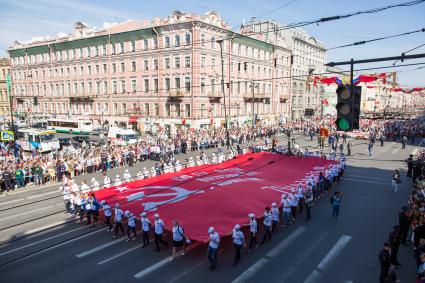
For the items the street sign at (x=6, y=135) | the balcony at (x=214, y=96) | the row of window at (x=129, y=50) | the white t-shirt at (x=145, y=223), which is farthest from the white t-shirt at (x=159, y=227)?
the balcony at (x=214, y=96)

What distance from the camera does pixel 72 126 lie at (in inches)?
1999

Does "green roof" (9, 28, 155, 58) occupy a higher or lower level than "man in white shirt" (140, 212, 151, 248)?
higher

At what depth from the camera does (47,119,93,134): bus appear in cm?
4925

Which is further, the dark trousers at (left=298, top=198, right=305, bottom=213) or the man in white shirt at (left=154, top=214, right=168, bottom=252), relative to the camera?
the dark trousers at (left=298, top=198, right=305, bottom=213)

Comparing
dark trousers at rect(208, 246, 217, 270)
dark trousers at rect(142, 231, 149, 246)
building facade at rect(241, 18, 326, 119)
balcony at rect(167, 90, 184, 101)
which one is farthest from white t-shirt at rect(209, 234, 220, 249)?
building facade at rect(241, 18, 326, 119)

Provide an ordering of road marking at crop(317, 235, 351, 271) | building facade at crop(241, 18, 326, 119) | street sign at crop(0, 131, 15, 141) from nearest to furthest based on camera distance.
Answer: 1. road marking at crop(317, 235, 351, 271)
2. street sign at crop(0, 131, 15, 141)
3. building facade at crop(241, 18, 326, 119)

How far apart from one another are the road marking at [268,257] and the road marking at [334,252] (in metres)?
1.66

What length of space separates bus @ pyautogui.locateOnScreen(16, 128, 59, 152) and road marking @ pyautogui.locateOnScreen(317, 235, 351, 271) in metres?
35.0

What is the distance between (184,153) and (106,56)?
99.0ft

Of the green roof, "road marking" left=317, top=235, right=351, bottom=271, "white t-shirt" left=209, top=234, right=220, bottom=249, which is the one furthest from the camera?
the green roof

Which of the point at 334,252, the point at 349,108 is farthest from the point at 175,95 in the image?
the point at 349,108

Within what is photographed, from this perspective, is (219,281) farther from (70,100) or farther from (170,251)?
(70,100)

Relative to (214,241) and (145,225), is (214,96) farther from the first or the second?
(214,241)

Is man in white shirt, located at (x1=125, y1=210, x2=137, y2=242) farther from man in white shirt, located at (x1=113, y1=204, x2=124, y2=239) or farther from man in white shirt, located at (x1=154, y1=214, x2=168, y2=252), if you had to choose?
man in white shirt, located at (x1=154, y1=214, x2=168, y2=252)
